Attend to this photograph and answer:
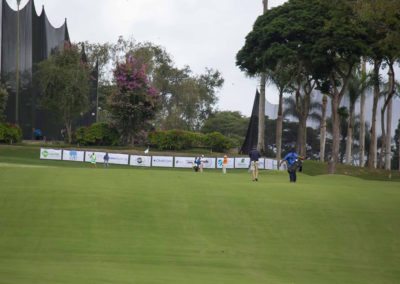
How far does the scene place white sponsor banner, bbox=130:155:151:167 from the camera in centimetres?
7262

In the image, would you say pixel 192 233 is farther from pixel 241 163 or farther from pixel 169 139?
pixel 169 139

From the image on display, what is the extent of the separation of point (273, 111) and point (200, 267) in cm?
8693

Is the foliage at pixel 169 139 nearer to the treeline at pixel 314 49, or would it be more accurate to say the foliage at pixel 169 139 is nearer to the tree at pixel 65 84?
the tree at pixel 65 84

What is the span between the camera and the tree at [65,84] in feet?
265

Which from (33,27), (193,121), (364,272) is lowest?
(364,272)

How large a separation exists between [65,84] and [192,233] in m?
57.5

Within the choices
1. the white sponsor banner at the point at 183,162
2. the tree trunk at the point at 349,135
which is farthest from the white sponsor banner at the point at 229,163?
the tree trunk at the point at 349,135

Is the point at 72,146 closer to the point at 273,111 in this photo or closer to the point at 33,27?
the point at 33,27

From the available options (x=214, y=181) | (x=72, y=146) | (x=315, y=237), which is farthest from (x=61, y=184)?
(x=72, y=146)

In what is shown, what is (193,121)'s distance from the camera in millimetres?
115875

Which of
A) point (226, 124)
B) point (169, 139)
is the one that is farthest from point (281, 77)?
point (226, 124)

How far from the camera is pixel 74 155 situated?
238 ft

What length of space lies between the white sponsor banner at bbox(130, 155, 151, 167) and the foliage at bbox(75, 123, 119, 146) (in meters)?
6.92

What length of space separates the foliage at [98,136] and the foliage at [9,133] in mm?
5744
